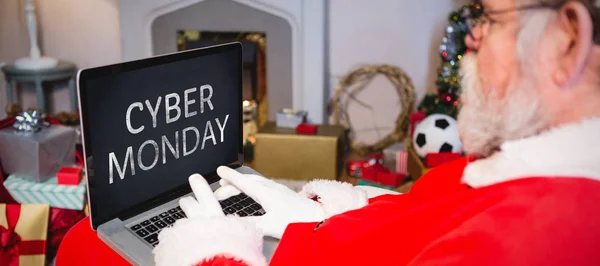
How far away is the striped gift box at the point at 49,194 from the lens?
7.13 ft

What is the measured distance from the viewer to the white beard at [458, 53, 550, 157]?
898mm

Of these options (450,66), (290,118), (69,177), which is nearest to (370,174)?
(290,118)

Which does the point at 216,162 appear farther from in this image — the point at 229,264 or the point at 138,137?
the point at 229,264

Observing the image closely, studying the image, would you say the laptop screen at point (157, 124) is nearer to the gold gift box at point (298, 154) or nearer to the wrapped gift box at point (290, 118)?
the gold gift box at point (298, 154)

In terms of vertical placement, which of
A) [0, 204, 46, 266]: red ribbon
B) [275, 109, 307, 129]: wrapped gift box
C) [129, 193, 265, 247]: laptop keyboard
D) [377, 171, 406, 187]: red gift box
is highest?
[129, 193, 265, 247]: laptop keyboard

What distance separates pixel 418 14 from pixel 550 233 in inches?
103

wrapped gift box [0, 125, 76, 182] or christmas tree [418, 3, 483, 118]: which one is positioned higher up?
christmas tree [418, 3, 483, 118]

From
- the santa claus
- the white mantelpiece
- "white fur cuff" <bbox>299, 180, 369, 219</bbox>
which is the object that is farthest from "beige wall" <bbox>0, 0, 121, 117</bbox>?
the santa claus

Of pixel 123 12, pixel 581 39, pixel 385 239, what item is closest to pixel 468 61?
pixel 581 39

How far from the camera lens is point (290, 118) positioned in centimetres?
314

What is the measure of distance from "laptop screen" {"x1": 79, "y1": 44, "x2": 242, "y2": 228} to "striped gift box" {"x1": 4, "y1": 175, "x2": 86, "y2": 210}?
1038mm

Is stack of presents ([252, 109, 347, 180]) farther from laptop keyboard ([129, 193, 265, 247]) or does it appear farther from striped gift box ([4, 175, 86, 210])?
laptop keyboard ([129, 193, 265, 247])

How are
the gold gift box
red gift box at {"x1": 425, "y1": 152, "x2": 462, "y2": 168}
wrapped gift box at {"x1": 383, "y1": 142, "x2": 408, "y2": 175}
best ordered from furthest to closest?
wrapped gift box at {"x1": 383, "y1": 142, "x2": 408, "y2": 175} < the gold gift box < red gift box at {"x1": 425, "y1": 152, "x2": 462, "y2": 168}

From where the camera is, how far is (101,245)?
1119mm
